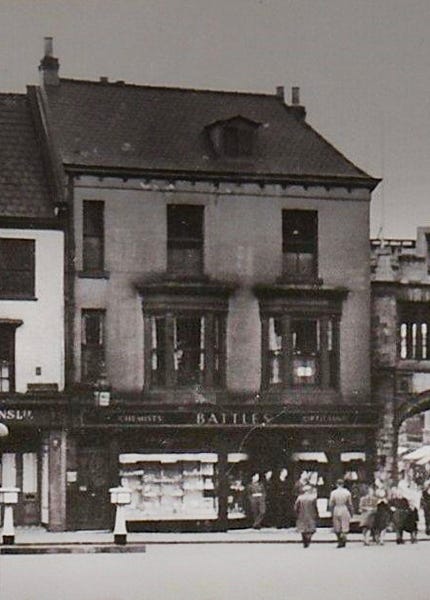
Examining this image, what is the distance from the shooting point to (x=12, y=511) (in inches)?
771

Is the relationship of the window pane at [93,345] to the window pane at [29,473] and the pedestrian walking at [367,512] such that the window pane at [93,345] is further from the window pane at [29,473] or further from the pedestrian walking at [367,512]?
the pedestrian walking at [367,512]

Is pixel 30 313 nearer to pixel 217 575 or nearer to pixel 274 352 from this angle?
pixel 274 352

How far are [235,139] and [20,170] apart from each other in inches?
83.3

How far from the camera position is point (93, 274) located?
792 inches

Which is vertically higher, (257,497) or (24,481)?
(24,481)

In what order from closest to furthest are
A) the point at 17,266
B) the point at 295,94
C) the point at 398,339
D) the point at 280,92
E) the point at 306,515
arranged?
the point at 295,94 → the point at 280,92 → the point at 306,515 → the point at 398,339 → the point at 17,266

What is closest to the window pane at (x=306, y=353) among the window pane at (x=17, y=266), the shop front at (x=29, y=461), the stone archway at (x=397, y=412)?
the stone archway at (x=397, y=412)

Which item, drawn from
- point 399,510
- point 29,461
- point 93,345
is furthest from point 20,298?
point 399,510

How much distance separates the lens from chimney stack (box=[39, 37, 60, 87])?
57.3 feet

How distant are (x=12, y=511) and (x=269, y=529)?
235 centimetres

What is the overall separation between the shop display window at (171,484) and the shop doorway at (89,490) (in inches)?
9.1

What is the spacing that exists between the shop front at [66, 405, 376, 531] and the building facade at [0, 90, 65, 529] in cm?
30

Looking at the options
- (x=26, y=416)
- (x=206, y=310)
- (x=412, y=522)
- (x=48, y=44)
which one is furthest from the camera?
(x=412, y=522)

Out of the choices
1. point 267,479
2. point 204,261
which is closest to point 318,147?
point 204,261
